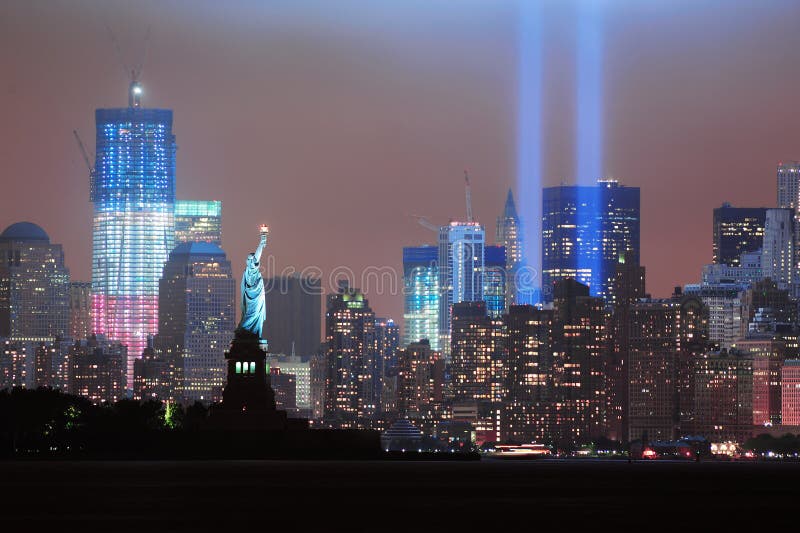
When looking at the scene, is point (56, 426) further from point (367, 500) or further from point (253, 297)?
point (367, 500)

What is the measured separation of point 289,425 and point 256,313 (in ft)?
30.4

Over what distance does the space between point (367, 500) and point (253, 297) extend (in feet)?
218

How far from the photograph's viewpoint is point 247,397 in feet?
495

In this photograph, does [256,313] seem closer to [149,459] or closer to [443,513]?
[149,459]

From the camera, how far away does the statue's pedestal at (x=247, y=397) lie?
5915 inches

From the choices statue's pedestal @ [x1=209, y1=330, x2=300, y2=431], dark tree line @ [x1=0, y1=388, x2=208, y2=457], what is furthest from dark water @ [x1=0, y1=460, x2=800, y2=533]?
dark tree line @ [x1=0, y1=388, x2=208, y2=457]

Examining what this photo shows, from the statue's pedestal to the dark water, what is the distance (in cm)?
1998

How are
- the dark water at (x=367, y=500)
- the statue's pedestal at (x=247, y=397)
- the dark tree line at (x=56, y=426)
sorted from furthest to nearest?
the dark tree line at (x=56, y=426)
the statue's pedestal at (x=247, y=397)
the dark water at (x=367, y=500)

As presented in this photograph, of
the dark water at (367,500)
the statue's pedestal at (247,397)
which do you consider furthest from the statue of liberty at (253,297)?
the dark water at (367,500)

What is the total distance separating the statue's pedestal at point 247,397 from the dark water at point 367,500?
1998 centimetres

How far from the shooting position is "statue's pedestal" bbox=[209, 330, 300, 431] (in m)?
150

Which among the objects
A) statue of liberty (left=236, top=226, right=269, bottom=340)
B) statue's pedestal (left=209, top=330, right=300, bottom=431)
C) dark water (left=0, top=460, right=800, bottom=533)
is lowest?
dark water (left=0, top=460, right=800, bottom=533)

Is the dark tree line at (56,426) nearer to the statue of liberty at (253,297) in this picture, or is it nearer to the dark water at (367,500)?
the statue of liberty at (253,297)

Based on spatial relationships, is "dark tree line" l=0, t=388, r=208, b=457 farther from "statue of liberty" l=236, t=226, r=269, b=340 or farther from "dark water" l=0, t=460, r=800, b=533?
"dark water" l=0, t=460, r=800, b=533
